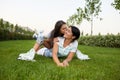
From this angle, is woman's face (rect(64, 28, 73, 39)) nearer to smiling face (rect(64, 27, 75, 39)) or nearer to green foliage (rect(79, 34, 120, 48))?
smiling face (rect(64, 27, 75, 39))

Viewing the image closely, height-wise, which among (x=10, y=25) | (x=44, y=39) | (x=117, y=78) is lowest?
(x=117, y=78)

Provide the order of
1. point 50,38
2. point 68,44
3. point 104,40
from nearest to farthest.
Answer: point 68,44 < point 50,38 < point 104,40

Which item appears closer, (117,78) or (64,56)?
(117,78)

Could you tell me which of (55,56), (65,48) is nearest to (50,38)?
(65,48)

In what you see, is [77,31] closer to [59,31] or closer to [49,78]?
[59,31]

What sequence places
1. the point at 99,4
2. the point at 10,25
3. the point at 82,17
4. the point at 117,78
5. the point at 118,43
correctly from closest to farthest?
the point at 117,78 → the point at 118,43 → the point at 99,4 → the point at 82,17 → the point at 10,25

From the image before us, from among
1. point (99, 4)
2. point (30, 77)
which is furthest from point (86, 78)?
point (99, 4)

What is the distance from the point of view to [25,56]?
730 cm

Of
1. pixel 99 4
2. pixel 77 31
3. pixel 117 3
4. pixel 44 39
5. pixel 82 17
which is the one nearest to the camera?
pixel 77 31

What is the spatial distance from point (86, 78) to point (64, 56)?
3.54 m

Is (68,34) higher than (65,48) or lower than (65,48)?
higher

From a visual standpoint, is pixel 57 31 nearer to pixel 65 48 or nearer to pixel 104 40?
pixel 65 48

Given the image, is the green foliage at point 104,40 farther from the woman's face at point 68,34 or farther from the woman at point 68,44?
the woman's face at point 68,34

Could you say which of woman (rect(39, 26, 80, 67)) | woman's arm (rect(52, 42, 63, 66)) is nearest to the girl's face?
woman (rect(39, 26, 80, 67))
